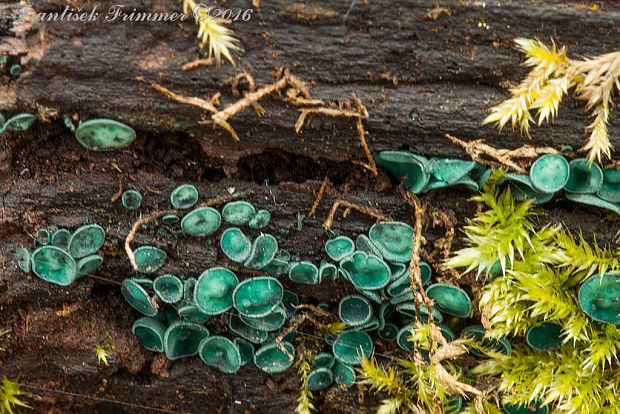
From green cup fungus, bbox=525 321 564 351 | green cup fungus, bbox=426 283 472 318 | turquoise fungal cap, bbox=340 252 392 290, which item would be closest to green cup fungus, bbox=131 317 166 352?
turquoise fungal cap, bbox=340 252 392 290

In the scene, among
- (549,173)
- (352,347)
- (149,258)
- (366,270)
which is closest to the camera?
(549,173)

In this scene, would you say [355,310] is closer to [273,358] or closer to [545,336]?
[273,358]

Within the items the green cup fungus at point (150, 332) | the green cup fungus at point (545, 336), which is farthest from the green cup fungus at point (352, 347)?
the green cup fungus at point (150, 332)

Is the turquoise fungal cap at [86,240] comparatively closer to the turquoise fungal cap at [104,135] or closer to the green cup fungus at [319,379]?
the turquoise fungal cap at [104,135]

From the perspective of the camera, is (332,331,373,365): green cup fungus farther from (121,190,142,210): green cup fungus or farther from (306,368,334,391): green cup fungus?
(121,190,142,210): green cup fungus

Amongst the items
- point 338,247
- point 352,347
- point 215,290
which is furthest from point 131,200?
point 352,347
